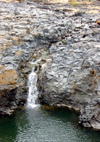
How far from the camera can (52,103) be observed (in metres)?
31.3

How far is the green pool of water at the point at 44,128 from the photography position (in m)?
23.3

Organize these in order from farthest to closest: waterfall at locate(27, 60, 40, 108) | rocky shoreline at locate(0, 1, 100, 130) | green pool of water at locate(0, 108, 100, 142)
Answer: waterfall at locate(27, 60, 40, 108), rocky shoreline at locate(0, 1, 100, 130), green pool of water at locate(0, 108, 100, 142)

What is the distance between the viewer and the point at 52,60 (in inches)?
1344

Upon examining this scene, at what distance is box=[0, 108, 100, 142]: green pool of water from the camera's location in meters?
23.3

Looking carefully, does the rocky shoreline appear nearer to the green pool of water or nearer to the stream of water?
the stream of water

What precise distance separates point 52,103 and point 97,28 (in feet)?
67.1

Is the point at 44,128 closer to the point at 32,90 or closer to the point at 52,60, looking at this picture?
the point at 32,90

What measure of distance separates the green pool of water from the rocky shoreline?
157 cm

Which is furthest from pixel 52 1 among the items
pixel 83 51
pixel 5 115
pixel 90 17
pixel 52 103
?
pixel 5 115

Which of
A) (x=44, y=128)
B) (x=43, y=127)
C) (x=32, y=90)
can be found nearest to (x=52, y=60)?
(x=32, y=90)

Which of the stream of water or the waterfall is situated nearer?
the stream of water

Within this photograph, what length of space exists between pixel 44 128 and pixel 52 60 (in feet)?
43.9

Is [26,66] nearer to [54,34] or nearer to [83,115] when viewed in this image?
[54,34]

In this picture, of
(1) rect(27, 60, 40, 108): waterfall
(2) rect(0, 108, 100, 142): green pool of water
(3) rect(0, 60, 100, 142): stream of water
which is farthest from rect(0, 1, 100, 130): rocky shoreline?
(2) rect(0, 108, 100, 142): green pool of water
